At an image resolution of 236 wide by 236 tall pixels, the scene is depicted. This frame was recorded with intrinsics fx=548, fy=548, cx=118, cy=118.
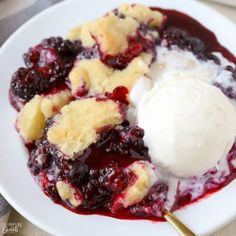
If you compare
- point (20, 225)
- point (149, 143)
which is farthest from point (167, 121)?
point (20, 225)

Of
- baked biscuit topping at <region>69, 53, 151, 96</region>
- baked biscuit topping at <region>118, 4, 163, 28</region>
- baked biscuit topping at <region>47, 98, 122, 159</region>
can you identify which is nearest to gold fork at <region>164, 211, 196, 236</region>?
baked biscuit topping at <region>47, 98, 122, 159</region>

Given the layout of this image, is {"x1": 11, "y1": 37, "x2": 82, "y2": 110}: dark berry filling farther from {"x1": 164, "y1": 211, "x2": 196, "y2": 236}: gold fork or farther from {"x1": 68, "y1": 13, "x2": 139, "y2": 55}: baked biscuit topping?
{"x1": 164, "y1": 211, "x2": 196, "y2": 236}: gold fork

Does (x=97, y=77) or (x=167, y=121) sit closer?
(x=167, y=121)

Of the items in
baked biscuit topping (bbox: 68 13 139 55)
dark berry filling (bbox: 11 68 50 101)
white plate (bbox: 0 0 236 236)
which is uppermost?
baked biscuit topping (bbox: 68 13 139 55)

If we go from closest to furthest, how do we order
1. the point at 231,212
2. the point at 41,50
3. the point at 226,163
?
the point at 231,212 < the point at 226,163 < the point at 41,50

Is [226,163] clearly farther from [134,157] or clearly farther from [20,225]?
[20,225]

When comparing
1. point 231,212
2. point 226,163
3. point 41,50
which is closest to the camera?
point 231,212

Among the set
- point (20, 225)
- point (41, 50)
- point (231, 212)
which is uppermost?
point (41, 50)

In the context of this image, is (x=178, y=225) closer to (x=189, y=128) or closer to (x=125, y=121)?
(x=189, y=128)
